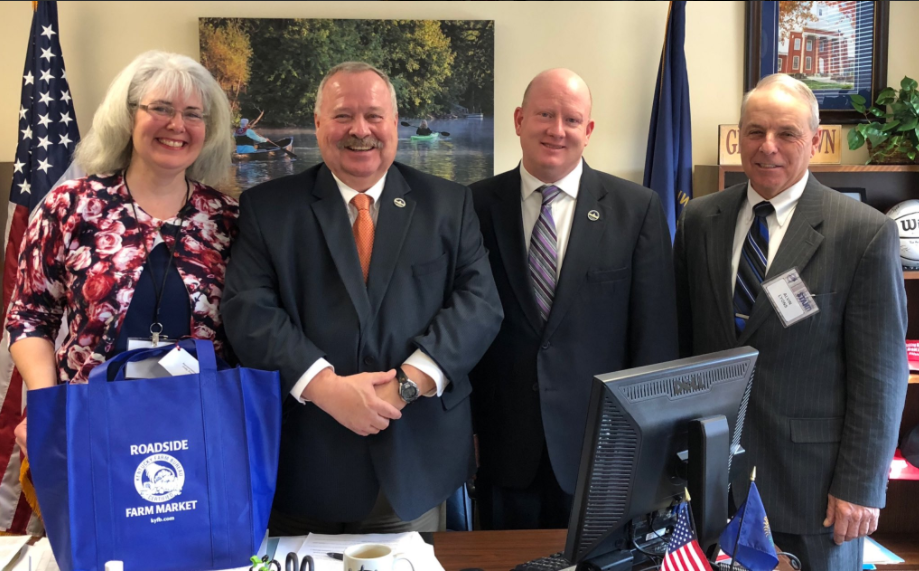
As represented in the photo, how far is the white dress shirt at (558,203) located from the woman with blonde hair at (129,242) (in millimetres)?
811

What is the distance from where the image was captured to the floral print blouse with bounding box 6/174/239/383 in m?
1.71

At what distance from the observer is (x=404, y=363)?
65.7 inches

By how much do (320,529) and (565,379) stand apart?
0.74m

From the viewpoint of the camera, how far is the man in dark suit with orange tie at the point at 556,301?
1.98m

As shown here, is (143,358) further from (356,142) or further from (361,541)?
(356,142)

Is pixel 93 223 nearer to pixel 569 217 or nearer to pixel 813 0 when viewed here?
pixel 569 217

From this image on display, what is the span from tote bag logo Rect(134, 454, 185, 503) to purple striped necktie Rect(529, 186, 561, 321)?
102 cm

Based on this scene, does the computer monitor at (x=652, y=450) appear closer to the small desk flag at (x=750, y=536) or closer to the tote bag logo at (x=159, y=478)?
the small desk flag at (x=750, y=536)

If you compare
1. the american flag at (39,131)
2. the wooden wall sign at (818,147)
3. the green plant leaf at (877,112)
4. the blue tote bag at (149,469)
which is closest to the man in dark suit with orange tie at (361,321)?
the blue tote bag at (149,469)

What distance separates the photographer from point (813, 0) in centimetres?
354

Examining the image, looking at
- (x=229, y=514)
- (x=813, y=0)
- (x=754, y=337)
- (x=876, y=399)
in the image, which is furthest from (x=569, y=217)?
(x=813, y=0)

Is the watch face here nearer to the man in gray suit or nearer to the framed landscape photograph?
the man in gray suit

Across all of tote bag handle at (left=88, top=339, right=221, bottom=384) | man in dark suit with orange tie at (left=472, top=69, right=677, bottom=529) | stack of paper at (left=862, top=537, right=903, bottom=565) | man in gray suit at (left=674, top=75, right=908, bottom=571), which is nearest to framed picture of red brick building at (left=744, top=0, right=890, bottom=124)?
man in gray suit at (left=674, top=75, right=908, bottom=571)

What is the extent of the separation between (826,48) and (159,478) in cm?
358
